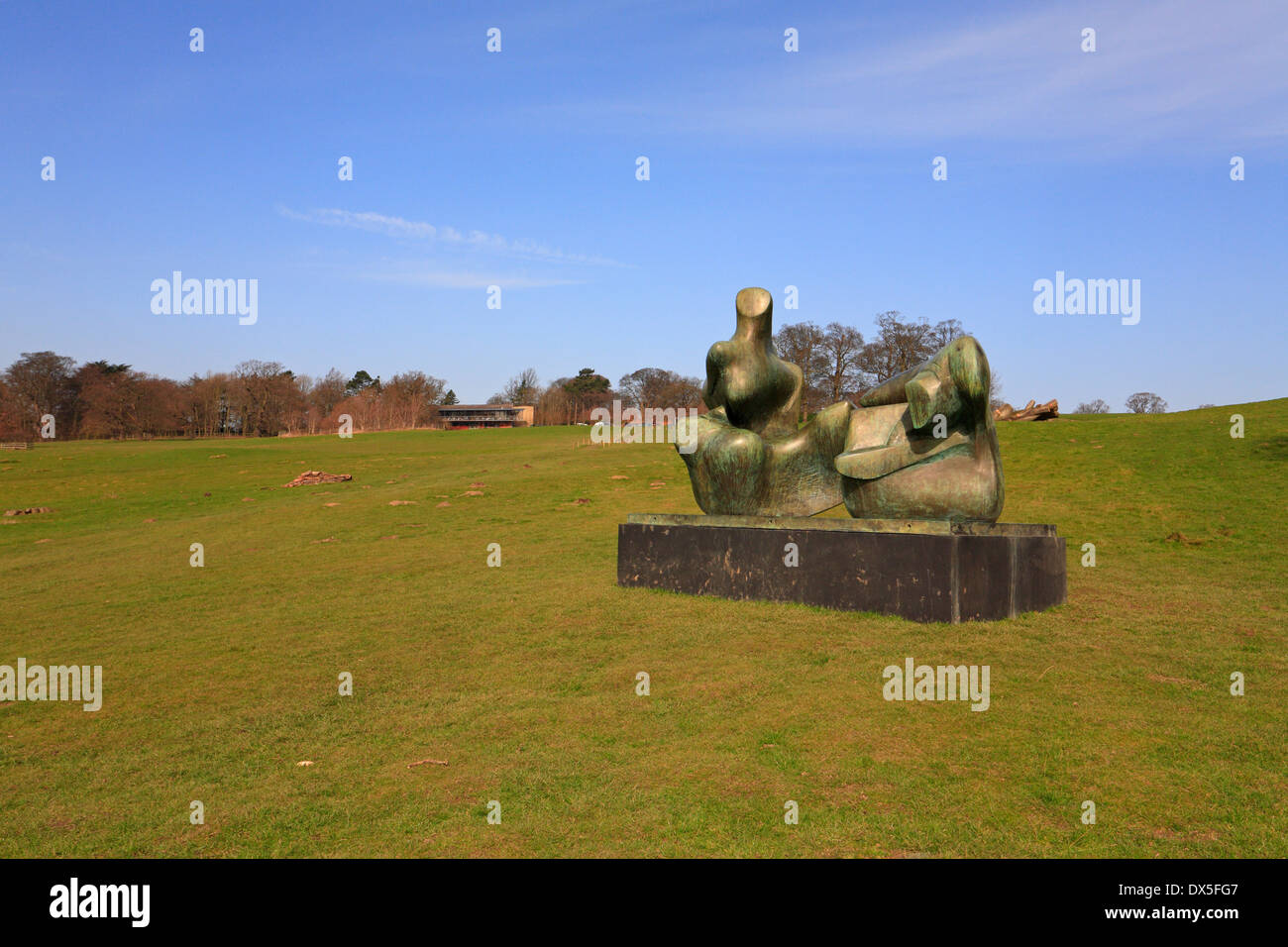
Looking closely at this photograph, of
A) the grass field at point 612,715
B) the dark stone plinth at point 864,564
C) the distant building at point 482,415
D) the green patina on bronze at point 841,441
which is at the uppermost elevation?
the distant building at point 482,415

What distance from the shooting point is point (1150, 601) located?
30.9 ft

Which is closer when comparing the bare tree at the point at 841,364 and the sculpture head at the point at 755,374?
the sculpture head at the point at 755,374

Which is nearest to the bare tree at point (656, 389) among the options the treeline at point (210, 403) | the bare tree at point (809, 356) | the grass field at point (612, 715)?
the treeline at point (210, 403)

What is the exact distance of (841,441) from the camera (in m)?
9.66

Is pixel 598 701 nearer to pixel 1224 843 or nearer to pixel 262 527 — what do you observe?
pixel 1224 843

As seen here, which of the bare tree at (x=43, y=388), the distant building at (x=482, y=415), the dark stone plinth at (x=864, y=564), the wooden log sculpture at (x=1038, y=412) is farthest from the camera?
the distant building at (x=482, y=415)

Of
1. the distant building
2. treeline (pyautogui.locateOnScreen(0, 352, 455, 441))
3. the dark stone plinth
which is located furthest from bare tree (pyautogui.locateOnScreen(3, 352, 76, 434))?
the dark stone plinth

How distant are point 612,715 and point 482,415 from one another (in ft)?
281

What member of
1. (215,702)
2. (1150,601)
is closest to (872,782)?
(215,702)

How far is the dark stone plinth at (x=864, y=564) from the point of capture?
809cm

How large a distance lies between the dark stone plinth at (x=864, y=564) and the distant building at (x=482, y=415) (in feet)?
243

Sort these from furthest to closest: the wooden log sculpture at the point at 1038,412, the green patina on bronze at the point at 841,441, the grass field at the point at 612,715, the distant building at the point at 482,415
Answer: the distant building at the point at 482,415, the wooden log sculpture at the point at 1038,412, the green patina on bronze at the point at 841,441, the grass field at the point at 612,715

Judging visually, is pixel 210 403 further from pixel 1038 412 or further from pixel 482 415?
pixel 1038 412

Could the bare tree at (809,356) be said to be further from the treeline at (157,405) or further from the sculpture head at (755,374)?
the treeline at (157,405)
